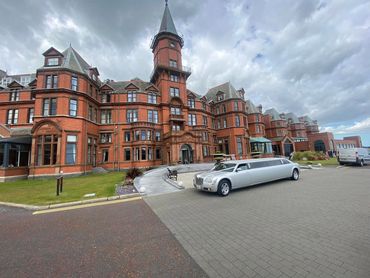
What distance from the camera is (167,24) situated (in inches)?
1318

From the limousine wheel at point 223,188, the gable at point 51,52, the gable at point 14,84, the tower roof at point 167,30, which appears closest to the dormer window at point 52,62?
the gable at point 51,52

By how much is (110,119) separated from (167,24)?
22.1 meters

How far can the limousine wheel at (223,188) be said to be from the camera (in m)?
8.66

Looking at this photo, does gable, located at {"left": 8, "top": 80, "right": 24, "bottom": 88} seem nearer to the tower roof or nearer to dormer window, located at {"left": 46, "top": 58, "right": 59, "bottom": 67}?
dormer window, located at {"left": 46, "top": 58, "right": 59, "bottom": 67}

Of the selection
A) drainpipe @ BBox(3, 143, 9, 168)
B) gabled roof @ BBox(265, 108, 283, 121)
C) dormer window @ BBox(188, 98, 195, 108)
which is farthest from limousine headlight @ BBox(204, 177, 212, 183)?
gabled roof @ BBox(265, 108, 283, 121)

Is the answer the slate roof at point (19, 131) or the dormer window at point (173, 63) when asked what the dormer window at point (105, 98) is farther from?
the dormer window at point (173, 63)

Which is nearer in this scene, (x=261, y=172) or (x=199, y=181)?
(x=199, y=181)

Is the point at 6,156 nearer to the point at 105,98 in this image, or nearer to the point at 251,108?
the point at 105,98

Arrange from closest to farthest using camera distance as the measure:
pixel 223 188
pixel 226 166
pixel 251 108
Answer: pixel 223 188, pixel 226 166, pixel 251 108

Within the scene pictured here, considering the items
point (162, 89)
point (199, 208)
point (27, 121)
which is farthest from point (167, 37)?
point (199, 208)

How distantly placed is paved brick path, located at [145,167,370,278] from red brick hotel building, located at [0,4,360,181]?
19976 mm

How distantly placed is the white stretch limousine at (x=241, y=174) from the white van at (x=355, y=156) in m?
14.7

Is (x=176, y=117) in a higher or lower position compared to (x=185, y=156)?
higher

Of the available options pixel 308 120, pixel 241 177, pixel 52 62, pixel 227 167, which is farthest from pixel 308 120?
pixel 52 62
